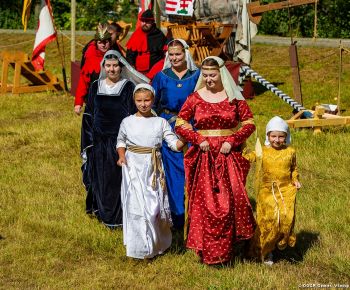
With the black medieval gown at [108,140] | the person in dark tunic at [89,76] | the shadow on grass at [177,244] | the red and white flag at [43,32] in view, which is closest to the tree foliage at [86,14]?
the red and white flag at [43,32]

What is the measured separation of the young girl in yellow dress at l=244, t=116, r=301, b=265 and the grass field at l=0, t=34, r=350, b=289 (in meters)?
0.24

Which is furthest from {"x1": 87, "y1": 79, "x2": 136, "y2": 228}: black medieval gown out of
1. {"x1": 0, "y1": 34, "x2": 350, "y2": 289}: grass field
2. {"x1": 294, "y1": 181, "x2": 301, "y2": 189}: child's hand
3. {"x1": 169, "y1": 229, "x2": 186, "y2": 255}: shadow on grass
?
{"x1": 294, "y1": 181, "x2": 301, "y2": 189}: child's hand

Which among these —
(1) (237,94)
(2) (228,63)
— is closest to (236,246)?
(1) (237,94)

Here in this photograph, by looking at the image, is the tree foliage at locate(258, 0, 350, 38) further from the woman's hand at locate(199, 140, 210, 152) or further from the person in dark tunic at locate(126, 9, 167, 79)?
the woman's hand at locate(199, 140, 210, 152)

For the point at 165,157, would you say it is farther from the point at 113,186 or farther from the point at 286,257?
the point at 286,257

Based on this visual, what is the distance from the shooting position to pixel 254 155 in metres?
6.47

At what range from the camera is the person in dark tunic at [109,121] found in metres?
7.50

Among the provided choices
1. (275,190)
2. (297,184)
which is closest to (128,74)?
(275,190)

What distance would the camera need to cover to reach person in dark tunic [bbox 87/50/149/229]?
295 inches

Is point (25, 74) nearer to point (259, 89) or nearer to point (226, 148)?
point (259, 89)

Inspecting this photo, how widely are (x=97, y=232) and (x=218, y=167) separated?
1.73 m

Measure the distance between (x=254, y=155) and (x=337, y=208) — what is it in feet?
6.56

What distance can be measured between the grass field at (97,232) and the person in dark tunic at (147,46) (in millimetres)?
1595

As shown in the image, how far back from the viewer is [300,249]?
696 centimetres
